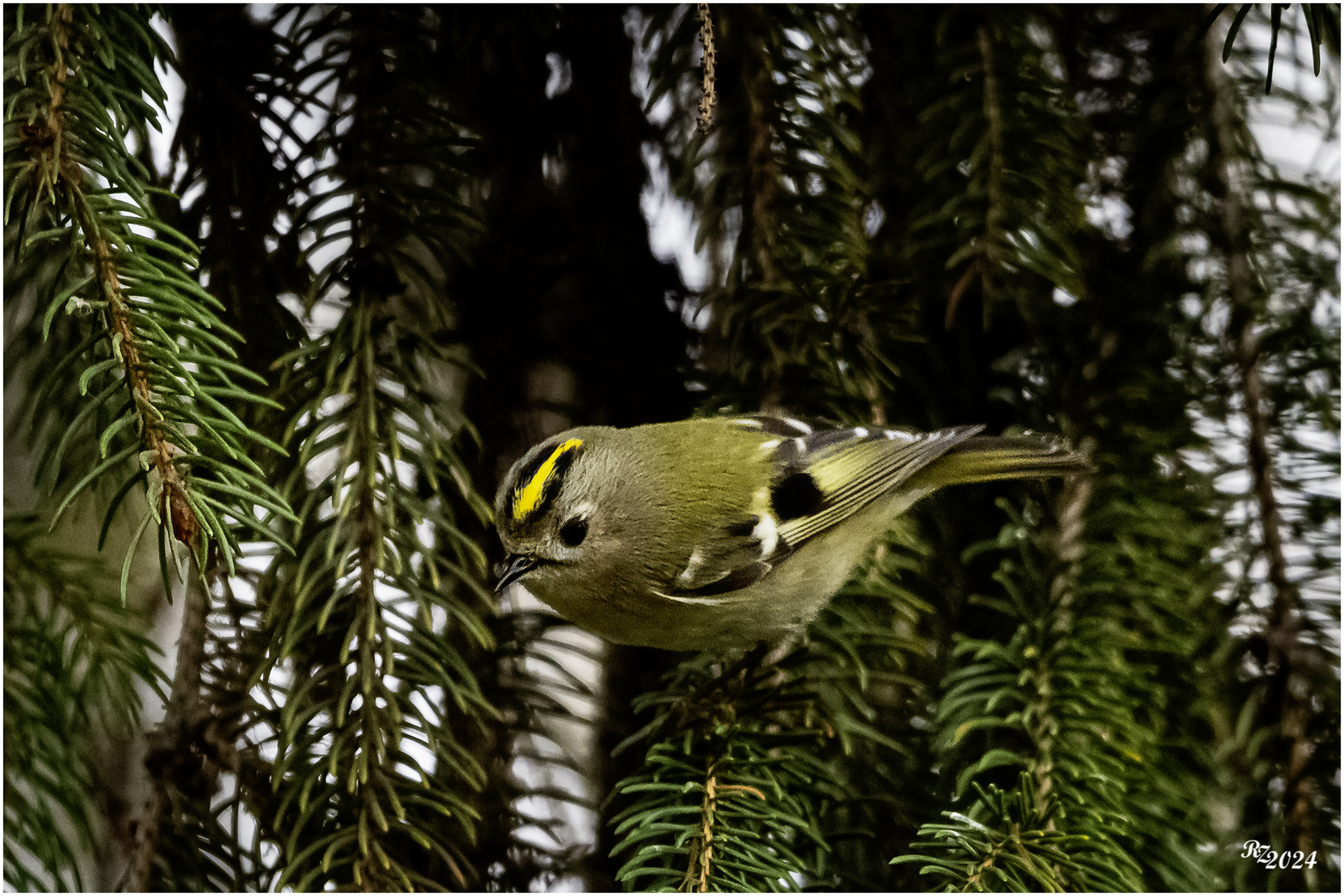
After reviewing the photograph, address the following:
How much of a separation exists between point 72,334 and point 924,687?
0.77 m

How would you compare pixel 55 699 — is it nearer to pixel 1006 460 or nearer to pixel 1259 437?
pixel 1006 460

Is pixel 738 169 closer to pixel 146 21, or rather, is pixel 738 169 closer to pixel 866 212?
pixel 866 212

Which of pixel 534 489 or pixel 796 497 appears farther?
pixel 796 497

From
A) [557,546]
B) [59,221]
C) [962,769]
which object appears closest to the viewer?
[59,221]

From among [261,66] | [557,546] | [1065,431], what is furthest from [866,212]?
[261,66]

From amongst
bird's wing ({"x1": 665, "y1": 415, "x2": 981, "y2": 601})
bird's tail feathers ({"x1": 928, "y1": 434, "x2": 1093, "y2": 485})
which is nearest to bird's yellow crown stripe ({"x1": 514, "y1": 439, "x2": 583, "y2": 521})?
bird's wing ({"x1": 665, "y1": 415, "x2": 981, "y2": 601})

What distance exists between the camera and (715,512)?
98cm

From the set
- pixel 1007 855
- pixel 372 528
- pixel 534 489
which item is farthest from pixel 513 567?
pixel 1007 855

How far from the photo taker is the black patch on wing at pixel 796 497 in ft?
3.22

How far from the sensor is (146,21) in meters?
0.67

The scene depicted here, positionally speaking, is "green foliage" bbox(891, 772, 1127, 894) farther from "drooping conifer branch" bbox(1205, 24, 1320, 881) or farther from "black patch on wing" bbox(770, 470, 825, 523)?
"black patch on wing" bbox(770, 470, 825, 523)

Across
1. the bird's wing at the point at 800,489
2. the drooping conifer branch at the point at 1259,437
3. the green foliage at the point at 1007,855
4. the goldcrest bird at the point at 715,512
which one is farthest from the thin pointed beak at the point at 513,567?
the drooping conifer branch at the point at 1259,437

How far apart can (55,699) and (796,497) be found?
0.66 m

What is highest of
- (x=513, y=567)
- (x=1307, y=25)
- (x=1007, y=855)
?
(x=1307, y=25)
